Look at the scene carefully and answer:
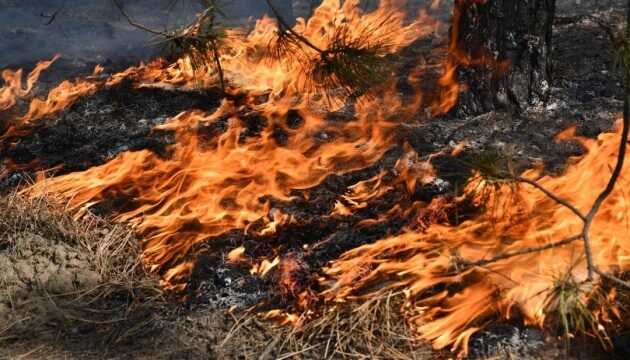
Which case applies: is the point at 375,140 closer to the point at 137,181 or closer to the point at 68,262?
the point at 137,181

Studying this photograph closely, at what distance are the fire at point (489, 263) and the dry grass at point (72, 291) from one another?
2.85 ft

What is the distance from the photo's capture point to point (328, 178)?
3822 millimetres

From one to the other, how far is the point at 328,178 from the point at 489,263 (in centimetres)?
136

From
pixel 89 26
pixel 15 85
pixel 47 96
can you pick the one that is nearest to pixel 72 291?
pixel 47 96

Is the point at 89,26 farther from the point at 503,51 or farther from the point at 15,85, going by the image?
the point at 503,51

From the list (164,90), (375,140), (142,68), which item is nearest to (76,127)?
(164,90)

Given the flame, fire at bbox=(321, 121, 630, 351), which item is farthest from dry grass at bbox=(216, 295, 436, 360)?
the flame

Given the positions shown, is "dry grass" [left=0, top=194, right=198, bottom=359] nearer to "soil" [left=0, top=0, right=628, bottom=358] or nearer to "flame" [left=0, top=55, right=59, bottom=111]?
"soil" [left=0, top=0, right=628, bottom=358]

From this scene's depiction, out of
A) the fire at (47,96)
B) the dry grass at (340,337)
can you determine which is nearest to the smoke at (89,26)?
the fire at (47,96)

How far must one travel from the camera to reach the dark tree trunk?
4.30 m

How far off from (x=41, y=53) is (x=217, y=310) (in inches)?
215

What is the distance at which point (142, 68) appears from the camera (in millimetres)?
5805

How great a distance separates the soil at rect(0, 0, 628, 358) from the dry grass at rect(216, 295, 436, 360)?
0.45ft

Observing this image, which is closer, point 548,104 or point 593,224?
point 593,224
